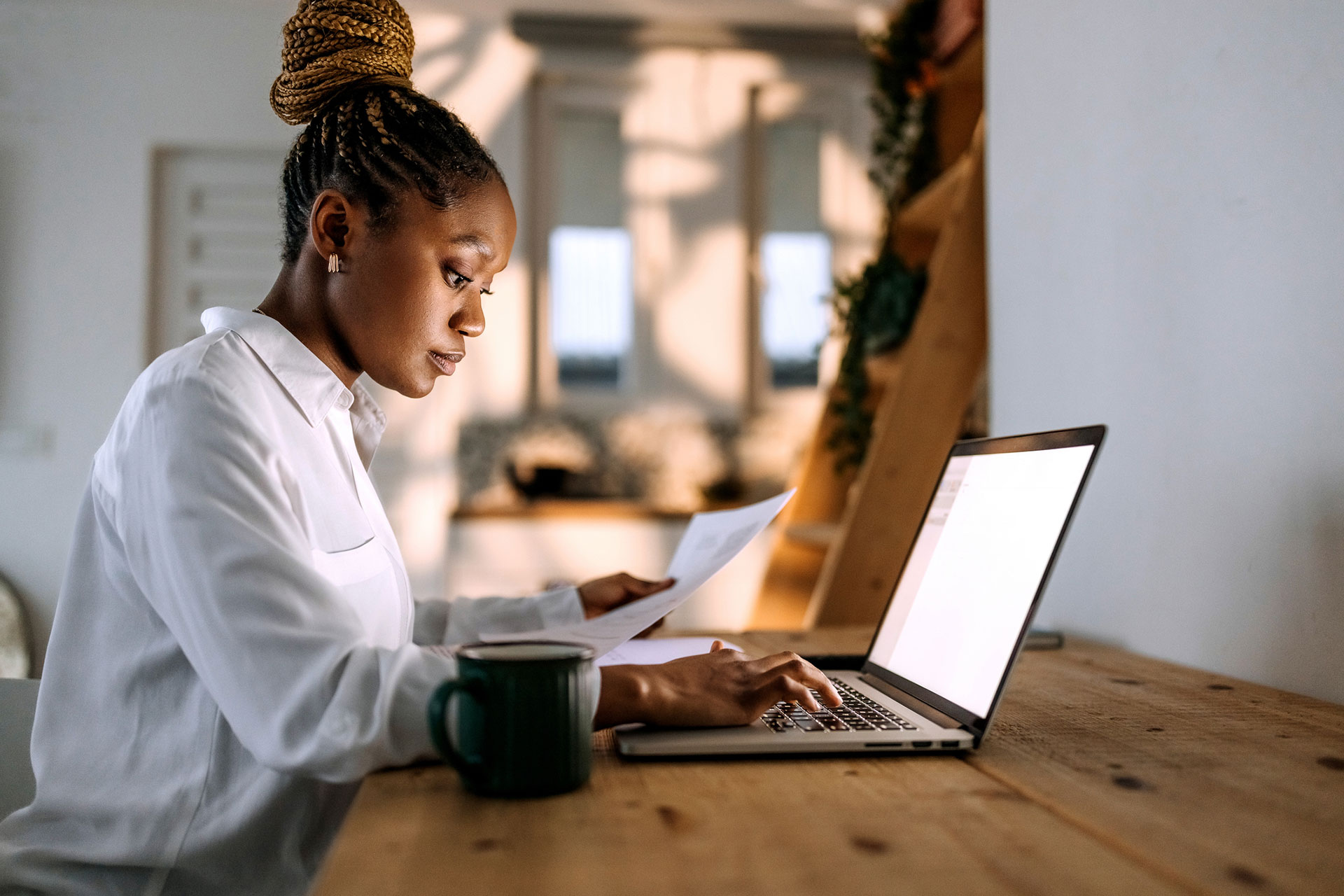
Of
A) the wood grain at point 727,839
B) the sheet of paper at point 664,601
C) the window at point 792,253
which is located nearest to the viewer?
the wood grain at point 727,839

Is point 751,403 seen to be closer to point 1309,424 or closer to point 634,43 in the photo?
point 634,43

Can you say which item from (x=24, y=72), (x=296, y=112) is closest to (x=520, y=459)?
(x=24, y=72)

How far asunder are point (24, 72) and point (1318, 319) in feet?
14.3

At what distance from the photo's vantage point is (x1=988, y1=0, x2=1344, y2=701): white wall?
964mm

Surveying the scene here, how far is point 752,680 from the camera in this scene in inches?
31.3

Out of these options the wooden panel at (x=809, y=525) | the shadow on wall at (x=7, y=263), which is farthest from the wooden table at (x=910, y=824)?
the shadow on wall at (x=7, y=263)

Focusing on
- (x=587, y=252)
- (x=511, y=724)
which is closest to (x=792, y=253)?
(x=587, y=252)

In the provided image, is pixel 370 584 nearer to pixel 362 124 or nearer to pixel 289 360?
pixel 289 360

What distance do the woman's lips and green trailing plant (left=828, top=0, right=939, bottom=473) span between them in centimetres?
124

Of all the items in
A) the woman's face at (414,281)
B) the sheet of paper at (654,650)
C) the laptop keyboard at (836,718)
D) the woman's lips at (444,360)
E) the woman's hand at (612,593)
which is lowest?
the sheet of paper at (654,650)

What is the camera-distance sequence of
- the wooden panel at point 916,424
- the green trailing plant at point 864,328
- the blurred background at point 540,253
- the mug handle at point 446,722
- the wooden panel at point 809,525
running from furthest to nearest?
the blurred background at point 540,253 < the wooden panel at point 809,525 < the green trailing plant at point 864,328 < the wooden panel at point 916,424 < the mug handle at point 446,722

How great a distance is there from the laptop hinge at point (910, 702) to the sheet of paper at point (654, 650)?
14cm

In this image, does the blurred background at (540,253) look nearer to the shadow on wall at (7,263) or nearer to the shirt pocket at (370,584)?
the shadow on wall at (7,263)

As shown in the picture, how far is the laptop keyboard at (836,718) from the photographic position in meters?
0.79
